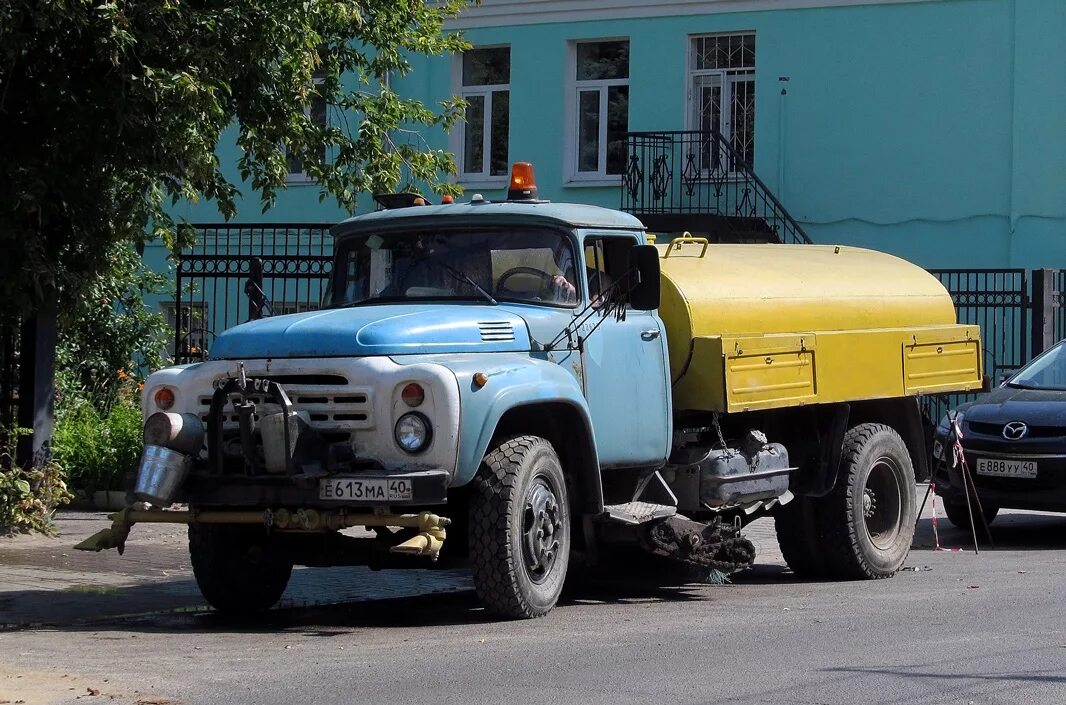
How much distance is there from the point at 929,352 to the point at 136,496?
5.95m

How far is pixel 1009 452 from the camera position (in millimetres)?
13125

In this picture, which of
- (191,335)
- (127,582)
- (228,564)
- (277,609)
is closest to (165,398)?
(228,564)

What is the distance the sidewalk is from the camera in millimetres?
9438

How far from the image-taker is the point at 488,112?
2514cm

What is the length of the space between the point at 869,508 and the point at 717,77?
13.3 meters

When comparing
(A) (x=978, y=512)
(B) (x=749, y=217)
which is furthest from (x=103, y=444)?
(B) (x=749, y=217)

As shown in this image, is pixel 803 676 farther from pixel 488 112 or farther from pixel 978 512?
pixel 488 112

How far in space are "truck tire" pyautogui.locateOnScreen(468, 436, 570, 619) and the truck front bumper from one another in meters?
0.36

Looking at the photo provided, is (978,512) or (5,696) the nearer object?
(5,696)

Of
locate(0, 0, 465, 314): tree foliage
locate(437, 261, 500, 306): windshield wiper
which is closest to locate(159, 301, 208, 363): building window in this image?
locate(0, 0, 465, 314): tree foliage

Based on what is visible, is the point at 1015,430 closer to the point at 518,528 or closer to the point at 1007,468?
the point at 1007,468

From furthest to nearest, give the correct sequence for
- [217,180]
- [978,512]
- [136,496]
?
[978,512] < [217,180] < [136,496]

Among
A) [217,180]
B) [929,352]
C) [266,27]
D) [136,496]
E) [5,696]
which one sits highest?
[266,27]

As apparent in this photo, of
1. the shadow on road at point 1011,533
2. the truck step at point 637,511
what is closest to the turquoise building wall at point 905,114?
the shadow on road at point 1011,533
